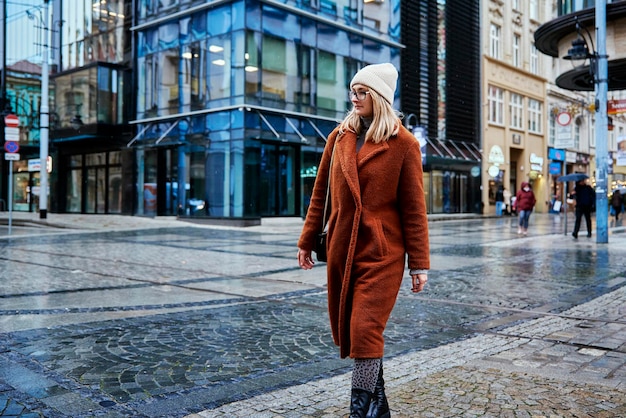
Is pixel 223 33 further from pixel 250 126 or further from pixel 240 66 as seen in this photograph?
pixel 250 126

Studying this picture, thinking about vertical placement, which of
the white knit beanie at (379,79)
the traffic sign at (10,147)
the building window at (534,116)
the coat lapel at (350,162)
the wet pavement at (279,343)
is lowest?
the wet pavement at (279,343)

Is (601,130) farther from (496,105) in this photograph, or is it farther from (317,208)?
(496,105)

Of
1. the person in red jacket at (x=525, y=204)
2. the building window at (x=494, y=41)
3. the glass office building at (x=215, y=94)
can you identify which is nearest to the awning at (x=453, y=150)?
the glass office building at (x=215, y=94)

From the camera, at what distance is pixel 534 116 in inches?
1773

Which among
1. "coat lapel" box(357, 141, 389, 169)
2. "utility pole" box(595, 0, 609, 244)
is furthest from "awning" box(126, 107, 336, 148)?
"coat lapel" box(357, 141, 389, 169)

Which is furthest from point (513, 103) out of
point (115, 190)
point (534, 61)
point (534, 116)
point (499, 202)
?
point (115, 190)

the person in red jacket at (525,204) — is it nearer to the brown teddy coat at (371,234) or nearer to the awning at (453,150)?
the awning at (453,150)

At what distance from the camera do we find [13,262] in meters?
11.1

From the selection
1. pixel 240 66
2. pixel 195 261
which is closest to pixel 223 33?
pixel 240 66

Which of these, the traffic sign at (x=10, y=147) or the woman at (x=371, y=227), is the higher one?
the traffic sign at (x=10, y=147)

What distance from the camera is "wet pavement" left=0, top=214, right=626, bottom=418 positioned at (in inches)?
144

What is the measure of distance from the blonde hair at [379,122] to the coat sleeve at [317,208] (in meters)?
0.15

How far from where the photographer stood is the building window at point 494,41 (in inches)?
1591

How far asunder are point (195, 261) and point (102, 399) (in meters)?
7.96
